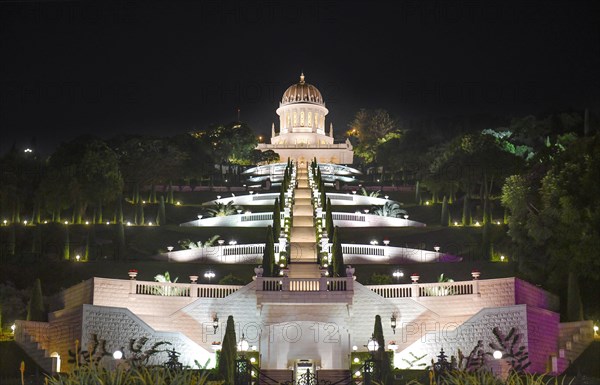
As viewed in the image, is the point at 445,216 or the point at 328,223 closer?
the point at 328,223

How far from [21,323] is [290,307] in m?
9.83

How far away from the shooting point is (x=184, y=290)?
34938 millimetres

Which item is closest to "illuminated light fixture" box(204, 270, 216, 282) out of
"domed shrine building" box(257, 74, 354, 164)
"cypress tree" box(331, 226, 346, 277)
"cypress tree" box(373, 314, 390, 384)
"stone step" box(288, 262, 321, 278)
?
"stone step" box(288, 262, 321, 278)

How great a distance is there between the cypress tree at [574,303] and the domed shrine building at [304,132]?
207 feet

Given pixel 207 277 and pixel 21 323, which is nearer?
pixel 21 323

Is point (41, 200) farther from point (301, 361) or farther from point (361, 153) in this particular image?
point (361, 153)

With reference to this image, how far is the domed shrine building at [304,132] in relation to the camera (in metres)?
96.8

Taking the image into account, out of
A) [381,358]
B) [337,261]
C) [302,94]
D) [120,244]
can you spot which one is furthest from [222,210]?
[302,94]

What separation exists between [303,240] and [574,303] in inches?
722

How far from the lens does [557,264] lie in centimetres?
3566

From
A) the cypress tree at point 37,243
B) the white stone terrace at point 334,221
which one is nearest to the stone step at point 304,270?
the white stone terrace at point 334,221

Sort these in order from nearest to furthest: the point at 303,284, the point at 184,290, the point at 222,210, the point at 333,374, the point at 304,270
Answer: the point at 333,374, the point at 303,284, the point at 184,290, the point at 304,270, the point at 222,210

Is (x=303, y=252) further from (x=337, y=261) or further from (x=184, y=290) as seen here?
(x=184, y=290)

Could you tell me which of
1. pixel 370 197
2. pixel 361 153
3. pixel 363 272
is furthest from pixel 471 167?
pixel 361 153
